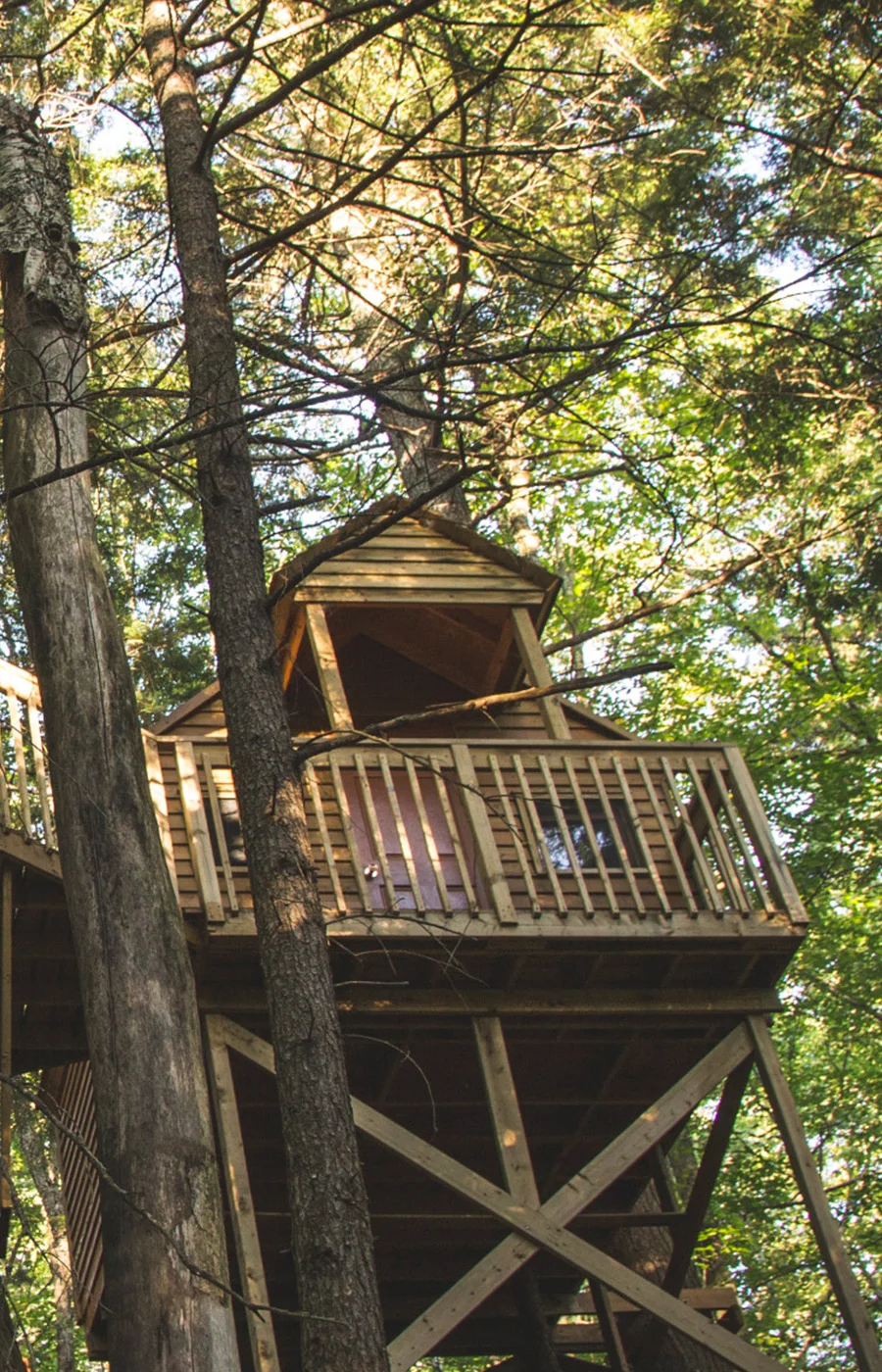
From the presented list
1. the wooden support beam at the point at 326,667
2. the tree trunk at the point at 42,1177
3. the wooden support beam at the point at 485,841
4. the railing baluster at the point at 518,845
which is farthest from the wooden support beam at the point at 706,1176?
the tree trunk at the point at 42,1177

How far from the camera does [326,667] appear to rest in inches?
395

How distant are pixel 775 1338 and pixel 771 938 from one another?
1178 cm

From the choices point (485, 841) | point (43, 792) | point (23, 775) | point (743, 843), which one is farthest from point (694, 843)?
point (23, 775)

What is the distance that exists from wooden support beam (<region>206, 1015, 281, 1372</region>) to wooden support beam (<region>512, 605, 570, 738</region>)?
11.5ft

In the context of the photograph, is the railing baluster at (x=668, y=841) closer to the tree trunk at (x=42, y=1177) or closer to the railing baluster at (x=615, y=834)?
the railing baluster at (x=615, y=834)

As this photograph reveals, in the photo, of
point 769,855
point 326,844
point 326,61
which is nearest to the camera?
point 326,61

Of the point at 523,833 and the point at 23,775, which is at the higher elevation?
the point at 23,775

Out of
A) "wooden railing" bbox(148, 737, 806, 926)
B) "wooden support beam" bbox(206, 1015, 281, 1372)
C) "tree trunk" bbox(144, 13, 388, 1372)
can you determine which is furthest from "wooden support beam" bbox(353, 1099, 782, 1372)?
"tree trunk" bbox(144, 13, 388, 1372)

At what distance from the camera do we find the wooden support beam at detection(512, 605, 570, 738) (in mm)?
10539

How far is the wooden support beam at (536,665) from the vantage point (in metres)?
10.5

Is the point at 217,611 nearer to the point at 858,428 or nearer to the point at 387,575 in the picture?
the point at 387,575

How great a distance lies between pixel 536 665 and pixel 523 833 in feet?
5.80

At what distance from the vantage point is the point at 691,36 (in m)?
14.3

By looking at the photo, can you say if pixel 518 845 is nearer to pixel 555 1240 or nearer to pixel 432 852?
pixel 432 852
